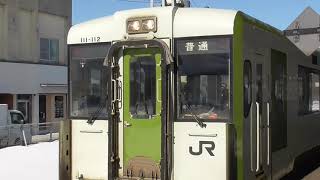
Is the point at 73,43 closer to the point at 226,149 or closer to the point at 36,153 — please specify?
the point at 226,149

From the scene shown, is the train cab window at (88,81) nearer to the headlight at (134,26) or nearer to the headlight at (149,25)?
the headlight at (134,26)

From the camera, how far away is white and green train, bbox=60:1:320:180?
7477 millimetres

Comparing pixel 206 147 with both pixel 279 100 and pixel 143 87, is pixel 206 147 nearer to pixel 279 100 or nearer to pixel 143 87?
pixel 143 87

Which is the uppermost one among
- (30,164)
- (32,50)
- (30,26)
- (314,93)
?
(30,26)

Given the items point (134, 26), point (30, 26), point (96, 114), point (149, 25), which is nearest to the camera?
point (149, 25)

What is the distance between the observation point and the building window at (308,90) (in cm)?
1199

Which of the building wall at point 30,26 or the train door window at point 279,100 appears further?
the building wall at point 30,26

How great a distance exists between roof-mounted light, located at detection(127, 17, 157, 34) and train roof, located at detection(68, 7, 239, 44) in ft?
0.21

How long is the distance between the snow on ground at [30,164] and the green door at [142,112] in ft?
15.1

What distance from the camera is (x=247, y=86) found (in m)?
7.95

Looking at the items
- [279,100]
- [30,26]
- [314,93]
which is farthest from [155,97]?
[30,26]

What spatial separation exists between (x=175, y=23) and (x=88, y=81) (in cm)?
167

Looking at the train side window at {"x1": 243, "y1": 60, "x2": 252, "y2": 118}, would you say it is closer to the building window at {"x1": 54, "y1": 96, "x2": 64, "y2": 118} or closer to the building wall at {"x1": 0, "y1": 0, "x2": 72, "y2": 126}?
the building wall at {"x1": 0, "y1": 0, "x2": 72, "y2": 126}

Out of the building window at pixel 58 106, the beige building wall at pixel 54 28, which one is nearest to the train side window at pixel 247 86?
the beige building wall at pixel 54 28
